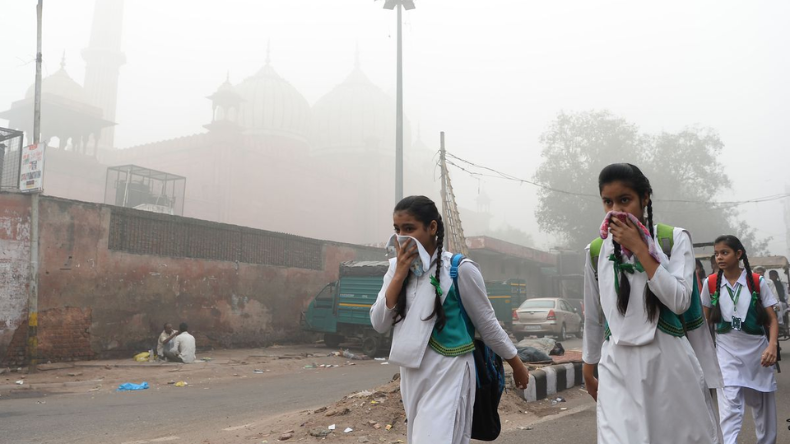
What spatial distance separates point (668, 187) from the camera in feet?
135

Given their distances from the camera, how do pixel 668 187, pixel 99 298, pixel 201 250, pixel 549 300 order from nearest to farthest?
pixel 99 298
pixel 201 250
pixel 549 300
pixel 668 187

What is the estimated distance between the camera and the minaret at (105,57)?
158ft

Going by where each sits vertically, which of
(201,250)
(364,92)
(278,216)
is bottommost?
(201,250)

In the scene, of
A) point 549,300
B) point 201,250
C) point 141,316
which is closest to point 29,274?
point 141,316

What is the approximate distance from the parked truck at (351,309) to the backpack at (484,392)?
1156cm

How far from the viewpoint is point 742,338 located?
4.78 meters

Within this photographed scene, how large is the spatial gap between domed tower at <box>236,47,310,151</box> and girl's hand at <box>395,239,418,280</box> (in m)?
38.9

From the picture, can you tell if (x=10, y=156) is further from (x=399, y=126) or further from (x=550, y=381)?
(x=550, y=381)

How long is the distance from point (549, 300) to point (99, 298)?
1273 cm

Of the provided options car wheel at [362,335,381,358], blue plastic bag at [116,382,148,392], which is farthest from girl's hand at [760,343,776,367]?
car wheel at [362,335,381,358]

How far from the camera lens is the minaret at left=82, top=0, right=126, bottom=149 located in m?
48.1

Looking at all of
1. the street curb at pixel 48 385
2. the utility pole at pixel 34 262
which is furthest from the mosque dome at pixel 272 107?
the street curb at pixel 48 385

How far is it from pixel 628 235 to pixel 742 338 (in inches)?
130

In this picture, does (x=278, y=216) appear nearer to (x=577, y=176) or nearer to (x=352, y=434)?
(x=577, y=176)
